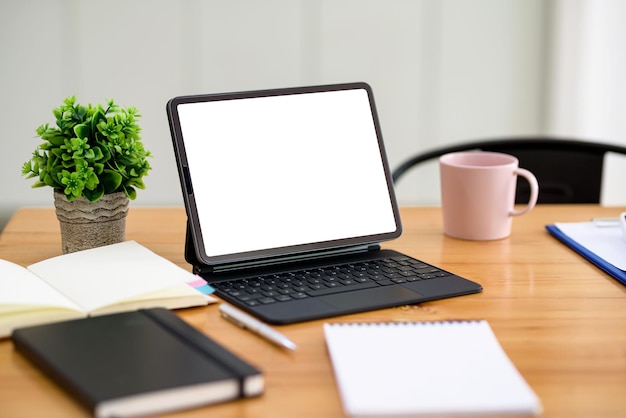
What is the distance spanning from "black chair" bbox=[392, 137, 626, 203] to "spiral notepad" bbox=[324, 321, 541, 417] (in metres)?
0.97

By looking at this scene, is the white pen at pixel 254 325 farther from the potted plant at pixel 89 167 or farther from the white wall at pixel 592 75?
the white wall at pixel 592 75

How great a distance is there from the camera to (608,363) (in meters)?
0.85

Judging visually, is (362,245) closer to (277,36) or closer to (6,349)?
(6,349)

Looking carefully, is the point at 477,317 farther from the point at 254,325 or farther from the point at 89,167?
the point at 89,167

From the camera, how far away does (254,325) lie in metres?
0.91

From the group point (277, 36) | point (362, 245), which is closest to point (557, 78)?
point (277, 36)

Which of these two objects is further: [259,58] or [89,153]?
[259,58]

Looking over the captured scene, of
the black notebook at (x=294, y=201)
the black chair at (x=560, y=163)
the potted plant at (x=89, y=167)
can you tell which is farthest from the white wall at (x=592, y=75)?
the potted plant at (x=89, y=167)

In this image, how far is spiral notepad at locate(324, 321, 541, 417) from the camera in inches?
28.3

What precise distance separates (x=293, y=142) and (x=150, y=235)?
0.31m

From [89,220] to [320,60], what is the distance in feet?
5.46

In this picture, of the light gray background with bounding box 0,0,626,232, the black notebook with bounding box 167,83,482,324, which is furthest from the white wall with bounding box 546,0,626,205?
the black notebook with bounding box 167,83,482,324

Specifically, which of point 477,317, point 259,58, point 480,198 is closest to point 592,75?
point 259,58

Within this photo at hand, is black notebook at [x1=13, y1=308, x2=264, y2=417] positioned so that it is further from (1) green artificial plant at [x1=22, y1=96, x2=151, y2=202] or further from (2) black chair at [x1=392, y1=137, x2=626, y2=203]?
(2) black chair at [x1=392, y1=137, x2=626, y2=203]
